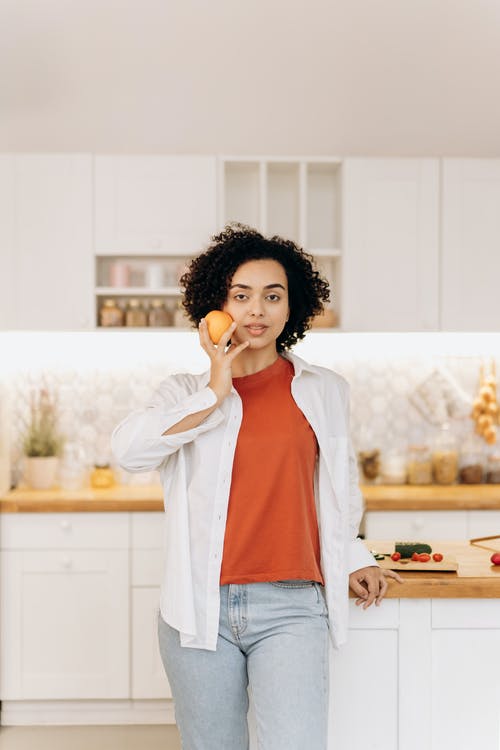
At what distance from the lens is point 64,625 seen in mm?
3773

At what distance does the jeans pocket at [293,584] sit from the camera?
6.20 ft

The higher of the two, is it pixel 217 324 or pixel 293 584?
pixel 217 324

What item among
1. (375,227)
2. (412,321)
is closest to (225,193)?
(375,227)

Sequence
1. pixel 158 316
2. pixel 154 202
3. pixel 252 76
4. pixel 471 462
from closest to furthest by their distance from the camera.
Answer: pixel 252 76 → pixel 154 202 → pixel 158 316 → pixel 471 462

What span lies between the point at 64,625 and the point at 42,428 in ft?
3.19

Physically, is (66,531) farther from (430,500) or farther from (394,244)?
(394,244)

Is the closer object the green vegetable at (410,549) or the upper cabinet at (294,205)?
the green vegetable at (410,549)

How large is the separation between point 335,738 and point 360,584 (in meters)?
0.40

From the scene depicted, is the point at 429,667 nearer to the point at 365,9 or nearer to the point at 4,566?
the point at 365,9

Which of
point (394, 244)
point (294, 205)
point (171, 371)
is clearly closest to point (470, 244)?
point (394, 244)

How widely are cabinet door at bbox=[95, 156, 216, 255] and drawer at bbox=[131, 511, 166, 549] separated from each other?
1.19 metres

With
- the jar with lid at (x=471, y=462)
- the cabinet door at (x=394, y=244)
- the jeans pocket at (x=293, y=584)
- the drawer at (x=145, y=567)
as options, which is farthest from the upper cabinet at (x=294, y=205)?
the jeans pocket at (x=293, y=584)

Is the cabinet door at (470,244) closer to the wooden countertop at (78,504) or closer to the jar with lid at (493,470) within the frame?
the jar with lid at (493,470)

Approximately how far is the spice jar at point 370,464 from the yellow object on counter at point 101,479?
3.98 ft
